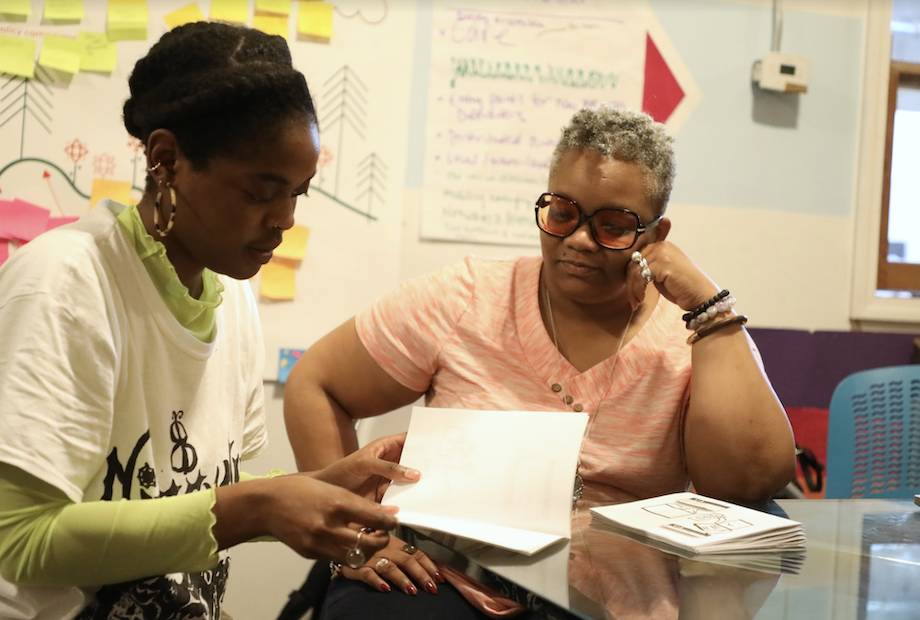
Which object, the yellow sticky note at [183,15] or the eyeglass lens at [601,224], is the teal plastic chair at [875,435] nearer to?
the eyeglass lens at [601,224]

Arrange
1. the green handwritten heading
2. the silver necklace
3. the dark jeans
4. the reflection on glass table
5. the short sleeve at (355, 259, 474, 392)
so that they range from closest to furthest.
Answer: the reflection on glass table < the dark jeans < the silver necklace < the short sleeve at (355, 259, 474, 392) < the green handwritten heading

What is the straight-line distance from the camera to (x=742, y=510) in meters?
1.25

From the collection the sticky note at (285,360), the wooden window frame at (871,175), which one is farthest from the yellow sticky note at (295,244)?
the wooden window frame at (871,175)

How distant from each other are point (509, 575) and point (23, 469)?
0.53 meters

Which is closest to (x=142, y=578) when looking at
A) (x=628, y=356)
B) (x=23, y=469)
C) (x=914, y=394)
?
(x=23, y=469)

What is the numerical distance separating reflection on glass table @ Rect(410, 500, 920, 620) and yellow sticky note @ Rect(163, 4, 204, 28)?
5.60ft

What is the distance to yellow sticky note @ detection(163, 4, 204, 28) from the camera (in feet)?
7.65

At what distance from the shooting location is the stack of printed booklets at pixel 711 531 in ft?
3.56

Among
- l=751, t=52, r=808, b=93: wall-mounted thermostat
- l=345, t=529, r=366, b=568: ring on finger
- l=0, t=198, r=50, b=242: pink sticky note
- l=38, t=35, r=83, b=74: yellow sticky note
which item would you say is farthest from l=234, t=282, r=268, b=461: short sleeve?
l=751, t=52, r=808, b=93: wall-mounted thermostat

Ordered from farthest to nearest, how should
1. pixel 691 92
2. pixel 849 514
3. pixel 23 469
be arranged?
pixel 691 92 < pixel 849 514 < pixel 23 469

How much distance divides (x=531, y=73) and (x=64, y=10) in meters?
1.22

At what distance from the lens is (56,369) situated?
3.28 feet

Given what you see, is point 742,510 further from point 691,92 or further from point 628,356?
point 691,92

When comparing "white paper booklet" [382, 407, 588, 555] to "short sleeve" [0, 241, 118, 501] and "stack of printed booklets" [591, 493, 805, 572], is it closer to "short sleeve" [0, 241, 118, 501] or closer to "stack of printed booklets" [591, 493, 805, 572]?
"stack of printed booklets" [591, 493, 805, 572]
